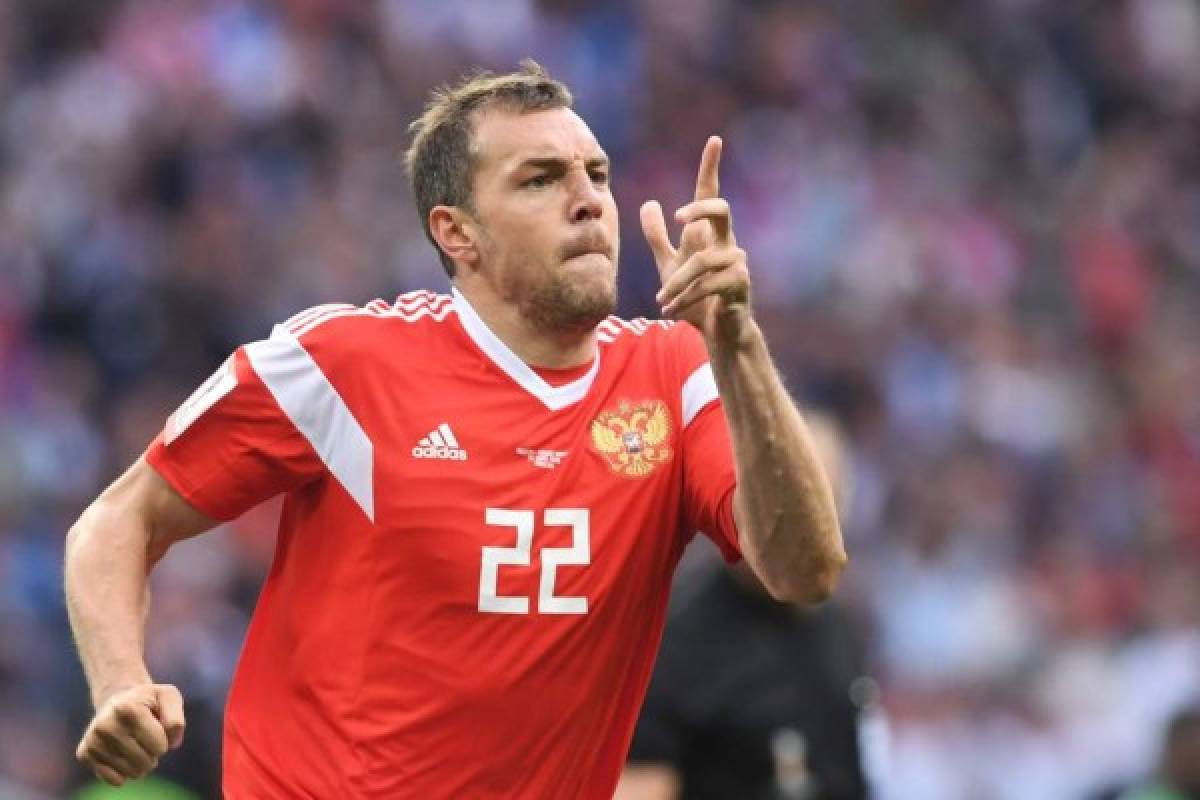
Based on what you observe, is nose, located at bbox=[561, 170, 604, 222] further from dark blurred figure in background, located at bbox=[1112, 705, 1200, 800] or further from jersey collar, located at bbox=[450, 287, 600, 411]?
dark blurred figure in background, located at bbox=[1112, 705, 1200, 800]

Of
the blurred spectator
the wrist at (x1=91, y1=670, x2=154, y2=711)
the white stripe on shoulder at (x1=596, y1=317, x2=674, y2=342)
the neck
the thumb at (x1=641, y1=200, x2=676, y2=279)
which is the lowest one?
the blurred spectator

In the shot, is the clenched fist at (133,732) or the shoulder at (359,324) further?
the shoulder at (359,324)

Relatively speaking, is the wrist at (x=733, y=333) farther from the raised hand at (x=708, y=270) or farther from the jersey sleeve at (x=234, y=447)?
the jersey sleeve at (x=234, y=447)

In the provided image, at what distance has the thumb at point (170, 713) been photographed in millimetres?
4840

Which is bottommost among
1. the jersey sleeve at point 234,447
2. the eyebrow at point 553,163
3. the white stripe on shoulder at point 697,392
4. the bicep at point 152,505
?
the bicep at point 152,505

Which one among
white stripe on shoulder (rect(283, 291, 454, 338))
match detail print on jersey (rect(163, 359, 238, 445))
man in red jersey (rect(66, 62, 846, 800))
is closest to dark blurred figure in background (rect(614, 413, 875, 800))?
man in red jersey (rect(66, 62, 846, 800))

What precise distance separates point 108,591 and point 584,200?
1.26 m

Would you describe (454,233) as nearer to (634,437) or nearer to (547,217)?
(547,217)

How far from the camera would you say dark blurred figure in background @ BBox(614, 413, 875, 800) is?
678 centimetres

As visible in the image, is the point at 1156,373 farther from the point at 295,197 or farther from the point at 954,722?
the point at 295,197

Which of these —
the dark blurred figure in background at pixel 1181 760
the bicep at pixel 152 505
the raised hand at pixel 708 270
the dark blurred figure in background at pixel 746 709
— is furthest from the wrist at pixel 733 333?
the dark blurred figure in background at pixel 1181 760

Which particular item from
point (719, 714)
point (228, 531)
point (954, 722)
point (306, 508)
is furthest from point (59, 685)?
point (306, 508)

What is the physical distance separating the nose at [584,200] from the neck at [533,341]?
251mm

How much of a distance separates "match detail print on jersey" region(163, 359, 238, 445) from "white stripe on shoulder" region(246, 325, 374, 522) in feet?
0.20
